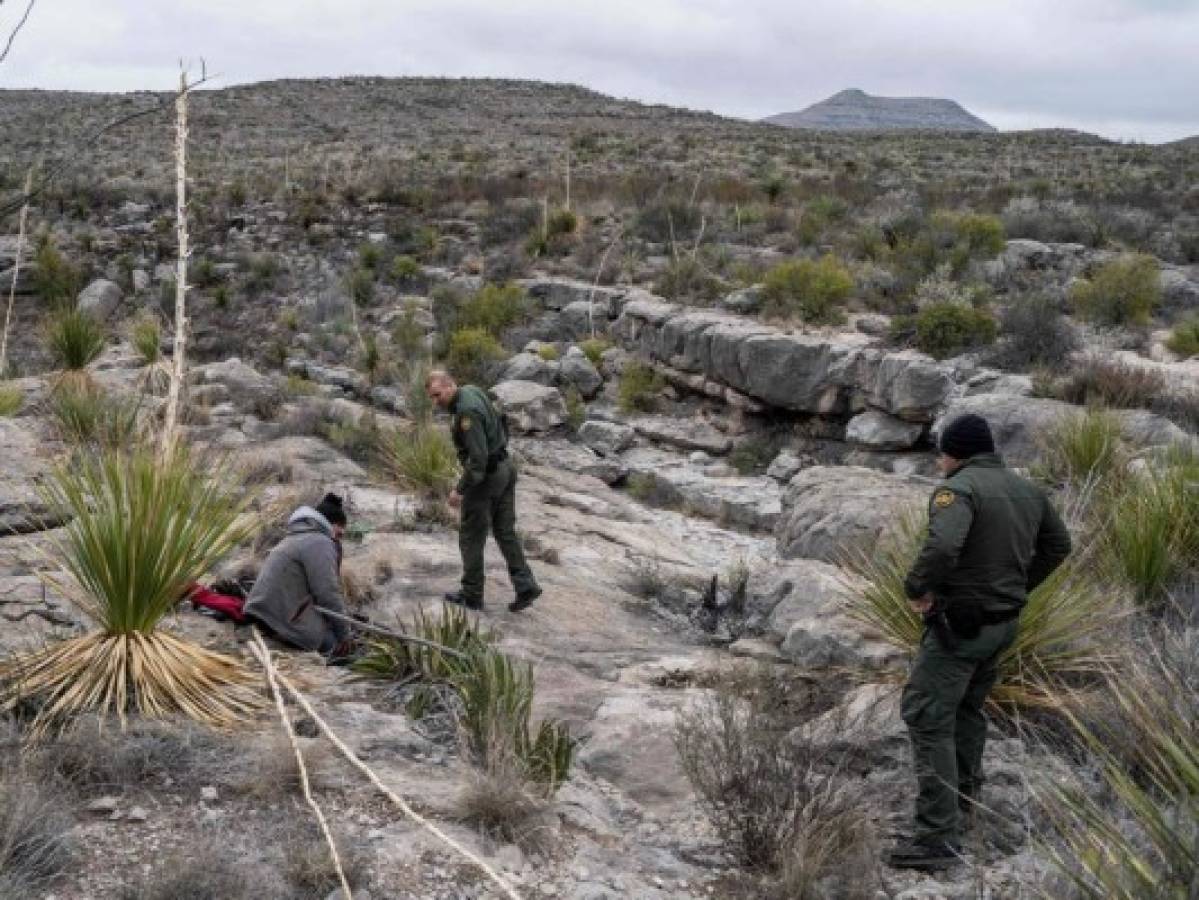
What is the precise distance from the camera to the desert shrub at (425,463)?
11203 mm

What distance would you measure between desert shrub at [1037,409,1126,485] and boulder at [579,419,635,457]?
6.51 meters

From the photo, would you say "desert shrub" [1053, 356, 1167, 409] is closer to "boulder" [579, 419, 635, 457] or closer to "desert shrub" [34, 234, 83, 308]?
"boulder" [579, 419, 635, 457]

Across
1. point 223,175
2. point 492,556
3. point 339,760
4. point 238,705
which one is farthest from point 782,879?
point 223,175

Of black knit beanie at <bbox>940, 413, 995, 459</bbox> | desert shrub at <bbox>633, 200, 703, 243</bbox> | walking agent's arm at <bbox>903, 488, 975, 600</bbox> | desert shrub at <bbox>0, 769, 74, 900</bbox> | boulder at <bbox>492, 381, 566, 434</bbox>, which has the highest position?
desert shrub at <bbox>633, 200, 703, 243</bbox>

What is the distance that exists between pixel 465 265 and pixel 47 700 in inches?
730

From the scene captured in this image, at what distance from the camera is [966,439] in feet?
15.6

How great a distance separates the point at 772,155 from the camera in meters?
38.2

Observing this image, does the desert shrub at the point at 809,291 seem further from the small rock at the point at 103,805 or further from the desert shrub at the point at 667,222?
the small rock at the point at 103,805

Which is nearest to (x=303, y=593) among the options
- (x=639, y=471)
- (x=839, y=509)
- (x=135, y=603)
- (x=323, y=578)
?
(x=323, y=578)

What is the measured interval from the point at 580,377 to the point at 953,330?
565 centimetres

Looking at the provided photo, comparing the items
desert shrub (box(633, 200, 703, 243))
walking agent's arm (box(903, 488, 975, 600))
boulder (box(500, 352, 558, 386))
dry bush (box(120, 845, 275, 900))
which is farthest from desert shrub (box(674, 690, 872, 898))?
desert shrub (box(633, 200, 703, 243))

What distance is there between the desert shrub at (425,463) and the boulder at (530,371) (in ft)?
17.2

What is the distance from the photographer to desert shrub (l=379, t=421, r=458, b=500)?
11.2 meters

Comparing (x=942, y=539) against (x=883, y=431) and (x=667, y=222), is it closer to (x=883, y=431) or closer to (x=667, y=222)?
(x=883, y=431)
